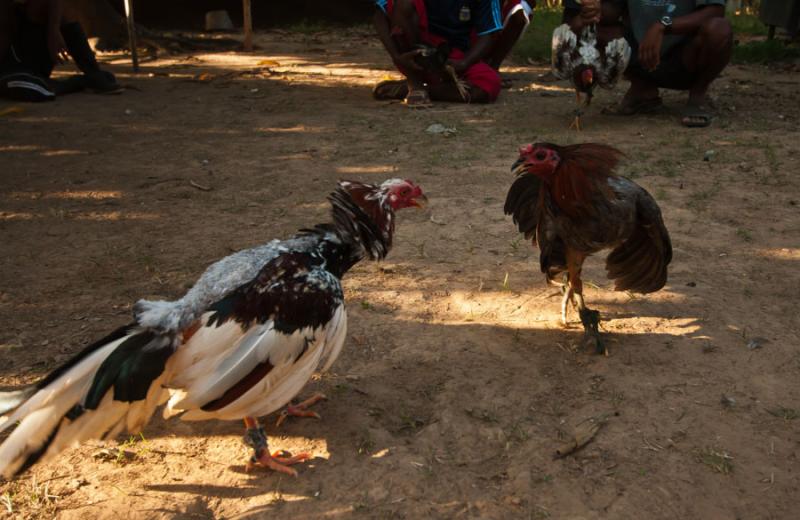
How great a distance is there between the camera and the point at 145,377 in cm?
236

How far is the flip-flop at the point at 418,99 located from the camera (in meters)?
8.03

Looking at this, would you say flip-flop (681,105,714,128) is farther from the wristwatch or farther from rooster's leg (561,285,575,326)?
rooster's leg (561,285,575,326)

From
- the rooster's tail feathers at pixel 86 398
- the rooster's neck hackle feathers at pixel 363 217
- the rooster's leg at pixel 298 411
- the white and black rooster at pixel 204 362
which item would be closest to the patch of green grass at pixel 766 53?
the rooster's neck hackle feathers at pixel 363 217

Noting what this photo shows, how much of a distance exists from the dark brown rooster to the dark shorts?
14.1 feet

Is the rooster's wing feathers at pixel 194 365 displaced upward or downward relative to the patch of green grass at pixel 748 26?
downward

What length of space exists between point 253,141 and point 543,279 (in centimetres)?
366

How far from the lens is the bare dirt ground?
256 cm

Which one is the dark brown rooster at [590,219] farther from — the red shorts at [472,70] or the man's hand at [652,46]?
the red shorts at [472,70]

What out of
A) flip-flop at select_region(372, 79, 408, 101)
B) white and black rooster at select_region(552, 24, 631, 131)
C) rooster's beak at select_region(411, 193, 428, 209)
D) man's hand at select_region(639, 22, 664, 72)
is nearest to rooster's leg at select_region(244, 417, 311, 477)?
rooster's beak at select_region(411, 193, 428, 209)

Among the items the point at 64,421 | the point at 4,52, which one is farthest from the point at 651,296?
the point at 4,52

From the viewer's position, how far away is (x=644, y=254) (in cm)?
344

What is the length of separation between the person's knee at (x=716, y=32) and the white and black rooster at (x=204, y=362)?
565 cm

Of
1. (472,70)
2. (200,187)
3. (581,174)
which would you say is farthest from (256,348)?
(472,70)

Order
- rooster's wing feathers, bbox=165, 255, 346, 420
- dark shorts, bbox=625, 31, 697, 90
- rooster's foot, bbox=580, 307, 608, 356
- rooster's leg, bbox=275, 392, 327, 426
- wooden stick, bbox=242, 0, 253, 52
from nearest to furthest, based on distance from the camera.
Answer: rooster's wing feathers, bbox=165, 255, 346, 420, rooster's leg, bbox=275, 392, 327, 426, rooster's foot, bbox=580, 307, 608, 356, dark shorts, bbox=625, 31, 697, 90, wooden stick, bbox=242, 0, 253, 52
